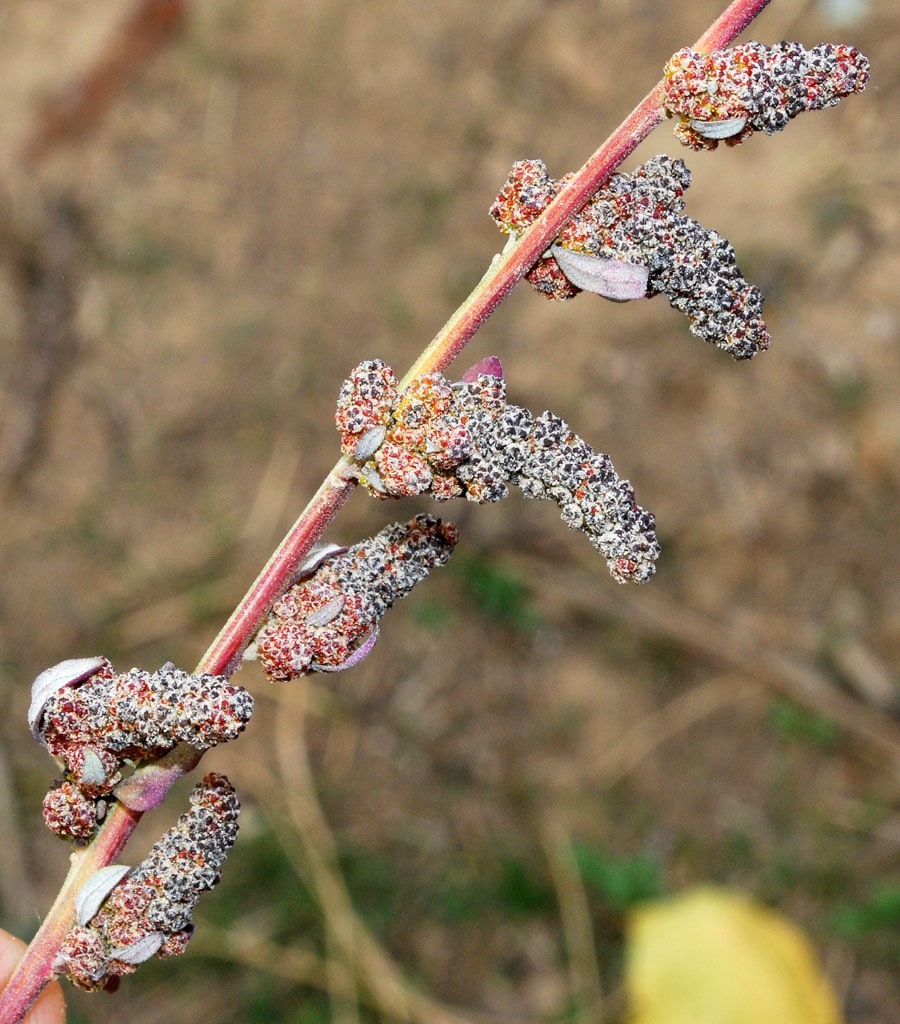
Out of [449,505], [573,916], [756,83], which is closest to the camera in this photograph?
[756,83]

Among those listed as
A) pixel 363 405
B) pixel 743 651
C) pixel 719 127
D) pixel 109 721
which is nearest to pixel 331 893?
pixel 743 651

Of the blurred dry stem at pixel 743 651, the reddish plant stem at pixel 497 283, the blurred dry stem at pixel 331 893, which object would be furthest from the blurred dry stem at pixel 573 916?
the reddish plant stem at pixel 497 283

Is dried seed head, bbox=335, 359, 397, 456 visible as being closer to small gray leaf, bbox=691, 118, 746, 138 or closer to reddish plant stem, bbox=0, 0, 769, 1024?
reddish plant stem, bbox=0, 0, 769, 1024

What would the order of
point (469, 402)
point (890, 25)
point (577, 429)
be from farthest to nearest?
point (577, 429) → point (890, 25) → point (469, 402)

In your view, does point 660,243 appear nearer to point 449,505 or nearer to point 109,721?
point 109,721

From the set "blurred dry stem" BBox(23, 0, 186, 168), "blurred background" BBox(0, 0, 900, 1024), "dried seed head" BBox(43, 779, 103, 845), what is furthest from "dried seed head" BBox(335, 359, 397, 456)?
"blurred dry stem" BBox(23, 0, 186, 168)

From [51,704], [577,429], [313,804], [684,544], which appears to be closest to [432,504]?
[577,429]

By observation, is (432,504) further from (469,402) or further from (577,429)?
(469,402)

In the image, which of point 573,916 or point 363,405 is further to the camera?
point 573,916
